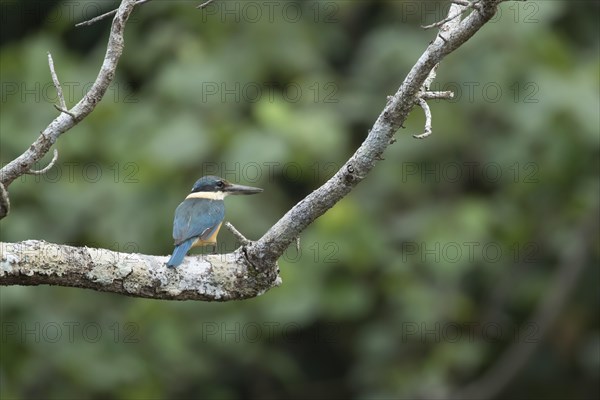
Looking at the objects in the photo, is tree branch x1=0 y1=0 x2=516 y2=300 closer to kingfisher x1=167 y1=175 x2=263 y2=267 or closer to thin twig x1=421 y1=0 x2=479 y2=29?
thin twig x1=421 y1=0 x2=479 y2=29

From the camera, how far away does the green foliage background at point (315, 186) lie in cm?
609

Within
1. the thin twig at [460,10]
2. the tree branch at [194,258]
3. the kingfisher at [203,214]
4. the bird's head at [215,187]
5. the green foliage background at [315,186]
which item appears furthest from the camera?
the green foliage background at [315,186]

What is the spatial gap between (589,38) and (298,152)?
2419 mm

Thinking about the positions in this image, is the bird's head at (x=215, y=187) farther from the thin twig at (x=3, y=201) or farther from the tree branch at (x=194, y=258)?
the thin twig at (x=3, y=201)

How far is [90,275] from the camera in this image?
311cm

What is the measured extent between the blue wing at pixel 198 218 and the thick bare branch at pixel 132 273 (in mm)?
1082

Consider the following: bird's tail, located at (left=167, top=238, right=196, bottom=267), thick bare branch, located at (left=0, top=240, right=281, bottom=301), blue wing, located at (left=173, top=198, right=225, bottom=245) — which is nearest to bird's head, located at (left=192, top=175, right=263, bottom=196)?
blue wing, located at (left=173, top=198, right=225, bottom=245)

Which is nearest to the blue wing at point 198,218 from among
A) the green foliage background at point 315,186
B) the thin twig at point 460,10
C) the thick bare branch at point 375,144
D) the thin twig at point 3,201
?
the green foliage background at point 315,186

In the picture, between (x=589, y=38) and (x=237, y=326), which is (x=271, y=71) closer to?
(x=237, y=326)

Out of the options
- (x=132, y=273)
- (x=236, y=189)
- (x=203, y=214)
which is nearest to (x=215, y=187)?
(x=236, y=189)

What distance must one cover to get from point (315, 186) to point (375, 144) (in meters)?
3.59

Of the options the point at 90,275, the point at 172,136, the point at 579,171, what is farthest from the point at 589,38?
the point at 90,275

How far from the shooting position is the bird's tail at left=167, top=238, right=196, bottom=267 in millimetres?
3286

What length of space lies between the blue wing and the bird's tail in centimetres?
16
